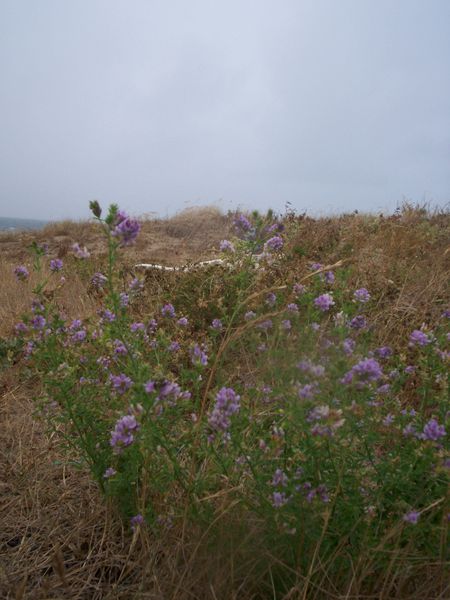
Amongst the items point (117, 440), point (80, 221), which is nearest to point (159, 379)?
point (117, 440)

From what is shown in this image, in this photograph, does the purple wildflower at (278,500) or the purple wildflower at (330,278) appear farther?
the purple wildflower at (330,278)

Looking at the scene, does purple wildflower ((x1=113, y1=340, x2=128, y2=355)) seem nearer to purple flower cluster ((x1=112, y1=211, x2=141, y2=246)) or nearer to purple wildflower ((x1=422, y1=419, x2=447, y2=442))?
purple flower cluster ((x1=112, y1=211, x2=141, y2=246))

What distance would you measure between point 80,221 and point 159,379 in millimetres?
14305

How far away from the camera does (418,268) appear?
4.48 m

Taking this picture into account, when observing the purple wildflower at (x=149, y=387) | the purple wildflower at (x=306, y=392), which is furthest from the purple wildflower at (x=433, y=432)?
the purple wildflower at (x=149, y=387)

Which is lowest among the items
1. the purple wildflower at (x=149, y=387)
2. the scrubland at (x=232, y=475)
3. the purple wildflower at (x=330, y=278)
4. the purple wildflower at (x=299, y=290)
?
the scrubland at (x=232, y=475)

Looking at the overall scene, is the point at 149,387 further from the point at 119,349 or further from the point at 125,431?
the point at 119,349

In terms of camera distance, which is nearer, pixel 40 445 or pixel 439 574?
pixel 439 574

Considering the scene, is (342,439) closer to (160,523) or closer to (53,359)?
(160,523)

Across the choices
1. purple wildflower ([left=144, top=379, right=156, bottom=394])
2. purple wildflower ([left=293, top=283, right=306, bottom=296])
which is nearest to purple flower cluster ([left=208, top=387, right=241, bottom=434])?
purple wildflower ([left=144, top=379, right=156, bottom=394])

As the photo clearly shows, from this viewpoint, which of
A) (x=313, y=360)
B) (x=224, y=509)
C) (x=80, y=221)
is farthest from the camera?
(x=80, y=221)

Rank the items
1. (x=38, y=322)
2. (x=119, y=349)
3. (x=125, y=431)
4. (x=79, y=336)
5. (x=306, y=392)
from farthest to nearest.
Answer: (x=79, y=336) → (x=119, y=349) → (x=38, y=322) → (x=125, y=431) → (x=306, y=392)

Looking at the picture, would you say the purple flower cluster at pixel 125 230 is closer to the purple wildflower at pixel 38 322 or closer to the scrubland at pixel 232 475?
the scrubland at pixel 232 475

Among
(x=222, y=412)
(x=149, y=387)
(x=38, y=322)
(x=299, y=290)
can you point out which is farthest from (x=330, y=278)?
(x=38, y=322)
